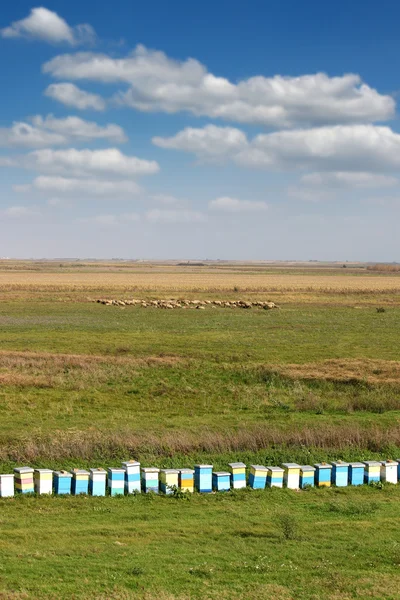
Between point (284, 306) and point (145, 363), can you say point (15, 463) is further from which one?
point (284, 306)

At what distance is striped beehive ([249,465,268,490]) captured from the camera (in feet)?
61.9

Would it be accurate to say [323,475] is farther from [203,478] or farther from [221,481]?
[203,478]

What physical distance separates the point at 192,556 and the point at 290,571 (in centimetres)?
210

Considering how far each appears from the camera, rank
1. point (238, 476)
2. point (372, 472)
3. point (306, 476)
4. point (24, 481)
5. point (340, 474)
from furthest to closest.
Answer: point (372, 472) < point (340, 474) < point (306, 476) < point (238, 476) < point (24, 481)

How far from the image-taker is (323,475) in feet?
63.6

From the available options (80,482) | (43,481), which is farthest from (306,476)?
(43,481)

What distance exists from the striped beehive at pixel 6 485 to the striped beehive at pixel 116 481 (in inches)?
103

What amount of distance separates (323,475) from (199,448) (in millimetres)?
4766

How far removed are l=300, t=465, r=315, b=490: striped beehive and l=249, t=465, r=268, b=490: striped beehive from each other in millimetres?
1105

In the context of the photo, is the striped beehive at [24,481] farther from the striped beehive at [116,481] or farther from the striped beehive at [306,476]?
the striped beehive at [306,476]

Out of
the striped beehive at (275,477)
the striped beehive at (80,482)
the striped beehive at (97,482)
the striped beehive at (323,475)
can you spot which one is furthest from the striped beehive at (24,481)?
the striped beehive at (323,475)

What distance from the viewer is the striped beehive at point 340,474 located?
1945cm

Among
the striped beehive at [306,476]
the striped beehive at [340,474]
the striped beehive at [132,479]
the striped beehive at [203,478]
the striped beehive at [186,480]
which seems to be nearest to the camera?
the striped beehive at [132,479]

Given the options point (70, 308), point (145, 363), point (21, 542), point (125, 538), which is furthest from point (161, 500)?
point (70, 308)
